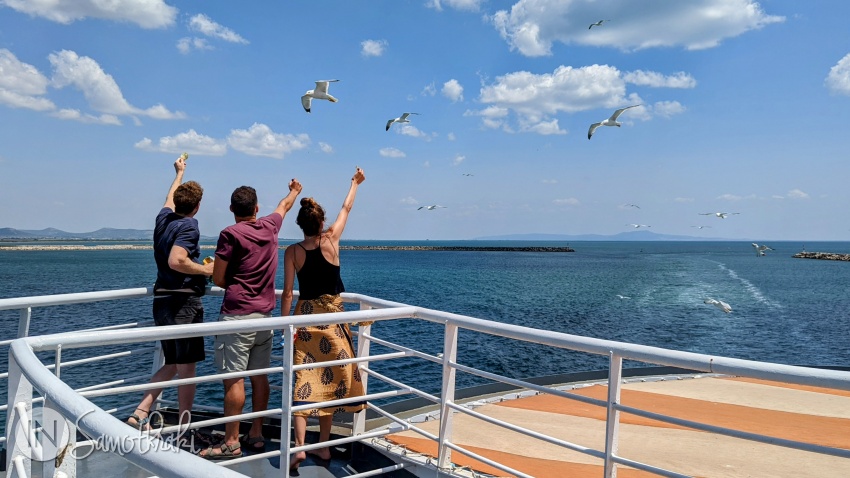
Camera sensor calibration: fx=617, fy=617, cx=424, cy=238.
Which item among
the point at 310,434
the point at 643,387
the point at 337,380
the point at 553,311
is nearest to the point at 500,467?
the point at 337,380

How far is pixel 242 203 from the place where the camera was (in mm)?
3930

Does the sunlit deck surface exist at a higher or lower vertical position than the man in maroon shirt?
lower

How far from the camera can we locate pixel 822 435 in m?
4.78

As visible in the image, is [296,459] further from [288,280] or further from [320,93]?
[320,93]

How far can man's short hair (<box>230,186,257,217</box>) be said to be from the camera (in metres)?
3.92

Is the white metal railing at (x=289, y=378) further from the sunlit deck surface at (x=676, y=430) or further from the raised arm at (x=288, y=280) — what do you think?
the sunlit deck surface at (x=676, y=430)

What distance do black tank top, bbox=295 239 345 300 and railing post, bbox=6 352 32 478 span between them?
6.82ft

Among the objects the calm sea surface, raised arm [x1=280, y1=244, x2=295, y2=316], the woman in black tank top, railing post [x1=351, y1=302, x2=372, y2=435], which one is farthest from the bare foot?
the calm sea surface

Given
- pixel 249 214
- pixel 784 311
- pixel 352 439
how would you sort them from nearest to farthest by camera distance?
pixel 352 439 → pixel 249 214 → pixel 784 311

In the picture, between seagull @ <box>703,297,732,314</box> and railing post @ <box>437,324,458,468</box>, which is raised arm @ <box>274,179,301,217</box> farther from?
seagull @ <box>703,297,732,314</box>

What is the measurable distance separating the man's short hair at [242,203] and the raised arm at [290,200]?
277 mm

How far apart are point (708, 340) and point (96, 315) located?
96.3 feet

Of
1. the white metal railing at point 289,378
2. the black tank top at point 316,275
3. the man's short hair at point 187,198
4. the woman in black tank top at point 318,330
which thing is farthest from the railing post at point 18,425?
the man's short hair at point 187,198

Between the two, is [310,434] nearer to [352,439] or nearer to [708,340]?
[352,439]
